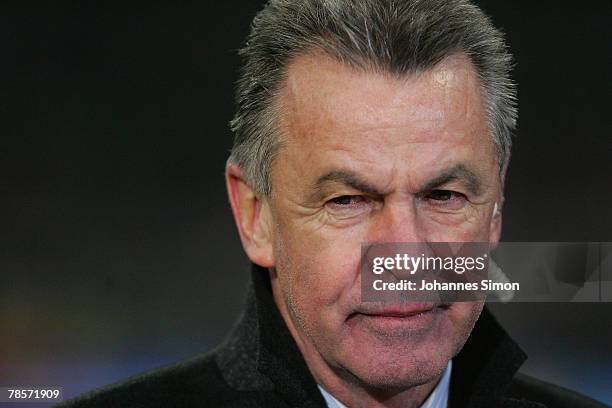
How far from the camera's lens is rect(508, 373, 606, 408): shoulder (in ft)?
4.75

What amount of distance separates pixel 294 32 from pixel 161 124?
36cm

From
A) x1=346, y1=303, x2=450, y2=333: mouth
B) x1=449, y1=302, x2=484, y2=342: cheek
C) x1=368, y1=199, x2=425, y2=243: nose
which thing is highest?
x1=368, y1=199, x2=425, y2=243: nose

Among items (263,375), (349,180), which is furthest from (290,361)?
(349,180)

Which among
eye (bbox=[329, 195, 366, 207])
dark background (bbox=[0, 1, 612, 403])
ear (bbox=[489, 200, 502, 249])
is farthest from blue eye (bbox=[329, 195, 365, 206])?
dark background (bbox=[0, 1, 612, 403])

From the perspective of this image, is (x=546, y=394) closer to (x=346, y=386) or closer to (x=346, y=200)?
(x=346, y=386)

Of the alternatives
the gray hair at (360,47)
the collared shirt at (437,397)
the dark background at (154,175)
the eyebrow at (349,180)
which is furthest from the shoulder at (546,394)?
the eyebrow at (349,180)

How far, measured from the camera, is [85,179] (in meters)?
1.48

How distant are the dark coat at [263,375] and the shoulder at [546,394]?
0.34 feet

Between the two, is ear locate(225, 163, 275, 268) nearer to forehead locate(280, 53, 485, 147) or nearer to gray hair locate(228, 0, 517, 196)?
gray hair locate(228, 0, 517, 196)

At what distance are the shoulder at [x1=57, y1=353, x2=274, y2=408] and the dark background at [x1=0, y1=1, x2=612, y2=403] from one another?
0.08m

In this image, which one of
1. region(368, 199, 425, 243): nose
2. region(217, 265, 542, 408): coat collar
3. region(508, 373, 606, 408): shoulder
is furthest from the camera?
region(508, 373, 606, 408): shoulder

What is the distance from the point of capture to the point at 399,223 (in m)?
1.13

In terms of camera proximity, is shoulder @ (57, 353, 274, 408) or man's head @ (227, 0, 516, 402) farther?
shoulder @ (57, 353, 274, 408)

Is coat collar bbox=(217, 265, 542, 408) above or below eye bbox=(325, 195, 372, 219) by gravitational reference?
below
